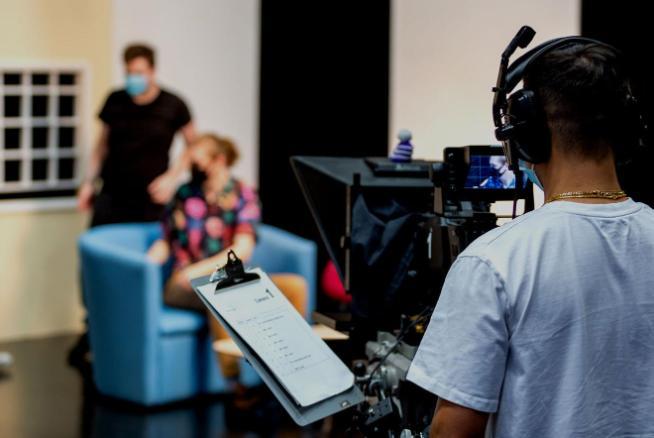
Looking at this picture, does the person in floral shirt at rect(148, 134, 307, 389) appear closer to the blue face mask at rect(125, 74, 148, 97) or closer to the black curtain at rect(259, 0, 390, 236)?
the blue face mask at rect(125, 74, 148, 97)

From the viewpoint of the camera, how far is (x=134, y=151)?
6215mm

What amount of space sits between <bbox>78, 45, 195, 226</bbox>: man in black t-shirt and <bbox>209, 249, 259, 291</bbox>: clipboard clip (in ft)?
13.1

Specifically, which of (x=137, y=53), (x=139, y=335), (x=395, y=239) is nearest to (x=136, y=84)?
(x=137, y=53)

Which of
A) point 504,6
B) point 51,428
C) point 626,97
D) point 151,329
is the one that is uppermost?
point 504,6

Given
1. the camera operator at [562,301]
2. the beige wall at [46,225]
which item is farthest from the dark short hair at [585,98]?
the beige wall at [46,225]

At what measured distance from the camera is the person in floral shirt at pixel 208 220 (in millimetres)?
5395

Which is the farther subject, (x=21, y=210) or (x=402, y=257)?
(x=21, y=210)

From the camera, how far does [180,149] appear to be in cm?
697

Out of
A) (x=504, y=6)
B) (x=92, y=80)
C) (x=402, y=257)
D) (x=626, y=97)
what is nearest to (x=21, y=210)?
(x=92, y=80)

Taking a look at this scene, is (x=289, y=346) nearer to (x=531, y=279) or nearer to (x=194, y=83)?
(x=531, y=279)

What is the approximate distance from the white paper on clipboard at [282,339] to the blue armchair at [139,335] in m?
3.03

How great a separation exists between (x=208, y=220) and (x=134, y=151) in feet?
3.12

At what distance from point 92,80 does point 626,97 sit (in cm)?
542

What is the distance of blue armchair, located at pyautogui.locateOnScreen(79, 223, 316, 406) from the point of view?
5191mm
